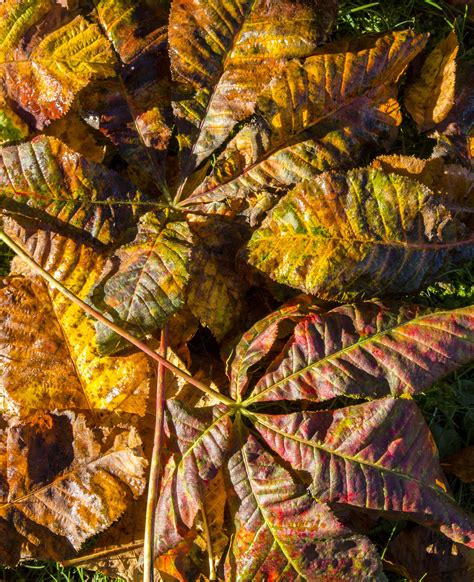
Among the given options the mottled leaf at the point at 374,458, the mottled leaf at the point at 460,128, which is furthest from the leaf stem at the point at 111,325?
the mottled leaf at the point at 460,128

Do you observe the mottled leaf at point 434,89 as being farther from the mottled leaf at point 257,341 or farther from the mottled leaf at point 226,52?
the mottled leaf at point 257,341

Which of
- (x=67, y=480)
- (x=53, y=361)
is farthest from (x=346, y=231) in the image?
(x=67, y=480)

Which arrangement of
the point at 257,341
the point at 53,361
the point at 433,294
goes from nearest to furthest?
the point at 257,341 < the point at 53,361 < the point at 433,294

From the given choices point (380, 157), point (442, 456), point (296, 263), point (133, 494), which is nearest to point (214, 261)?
point (296, 263)

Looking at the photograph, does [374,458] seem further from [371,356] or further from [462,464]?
[462,464]

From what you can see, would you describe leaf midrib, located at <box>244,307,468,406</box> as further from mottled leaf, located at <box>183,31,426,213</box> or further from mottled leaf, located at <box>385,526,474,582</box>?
mottled leaf, located at <box>385,526,474,582</box>

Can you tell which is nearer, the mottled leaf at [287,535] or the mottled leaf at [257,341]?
the mottled leaf at [287,535]

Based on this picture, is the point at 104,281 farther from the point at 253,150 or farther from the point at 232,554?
the point at 232,554
